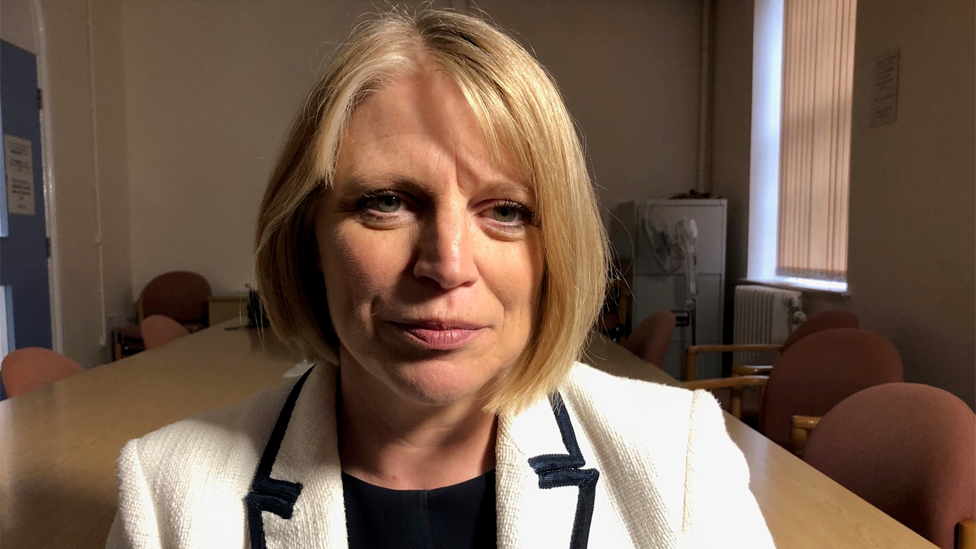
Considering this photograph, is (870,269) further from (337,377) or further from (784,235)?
(337,377)

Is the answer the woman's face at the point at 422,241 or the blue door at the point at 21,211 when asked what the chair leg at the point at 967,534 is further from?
the blue door at the point at 21,211

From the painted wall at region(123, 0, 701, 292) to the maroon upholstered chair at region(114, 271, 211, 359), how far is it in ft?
0.87

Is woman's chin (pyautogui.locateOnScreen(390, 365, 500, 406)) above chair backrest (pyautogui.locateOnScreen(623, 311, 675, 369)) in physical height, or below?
Result: above

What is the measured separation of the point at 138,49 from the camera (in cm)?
580

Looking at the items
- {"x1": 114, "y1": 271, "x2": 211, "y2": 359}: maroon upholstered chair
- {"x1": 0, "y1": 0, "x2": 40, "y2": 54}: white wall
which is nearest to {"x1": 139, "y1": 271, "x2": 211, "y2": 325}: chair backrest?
{"x1": 114, "y1": 271, "x2": 211, "y2": 359}: maroon upholstered chair

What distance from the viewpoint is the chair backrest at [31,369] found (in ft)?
7.13

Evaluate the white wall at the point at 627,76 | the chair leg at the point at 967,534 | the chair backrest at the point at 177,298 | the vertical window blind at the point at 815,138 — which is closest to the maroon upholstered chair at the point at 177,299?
the chair backrest at the point at 177,298

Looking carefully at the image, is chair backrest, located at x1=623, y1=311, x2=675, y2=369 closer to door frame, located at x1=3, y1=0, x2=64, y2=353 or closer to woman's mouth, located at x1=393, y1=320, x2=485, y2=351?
woman's mouth, located at x1=393, y1=320, x2=485, y2=351

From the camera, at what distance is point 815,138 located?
4.18 m

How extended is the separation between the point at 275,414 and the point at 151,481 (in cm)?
18

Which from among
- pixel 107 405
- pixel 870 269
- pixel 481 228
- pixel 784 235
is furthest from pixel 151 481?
pixel 784 235

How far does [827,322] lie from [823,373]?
88 cm

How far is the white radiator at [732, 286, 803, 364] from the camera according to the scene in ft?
13.6

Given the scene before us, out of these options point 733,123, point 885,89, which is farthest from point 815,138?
point 733,123
